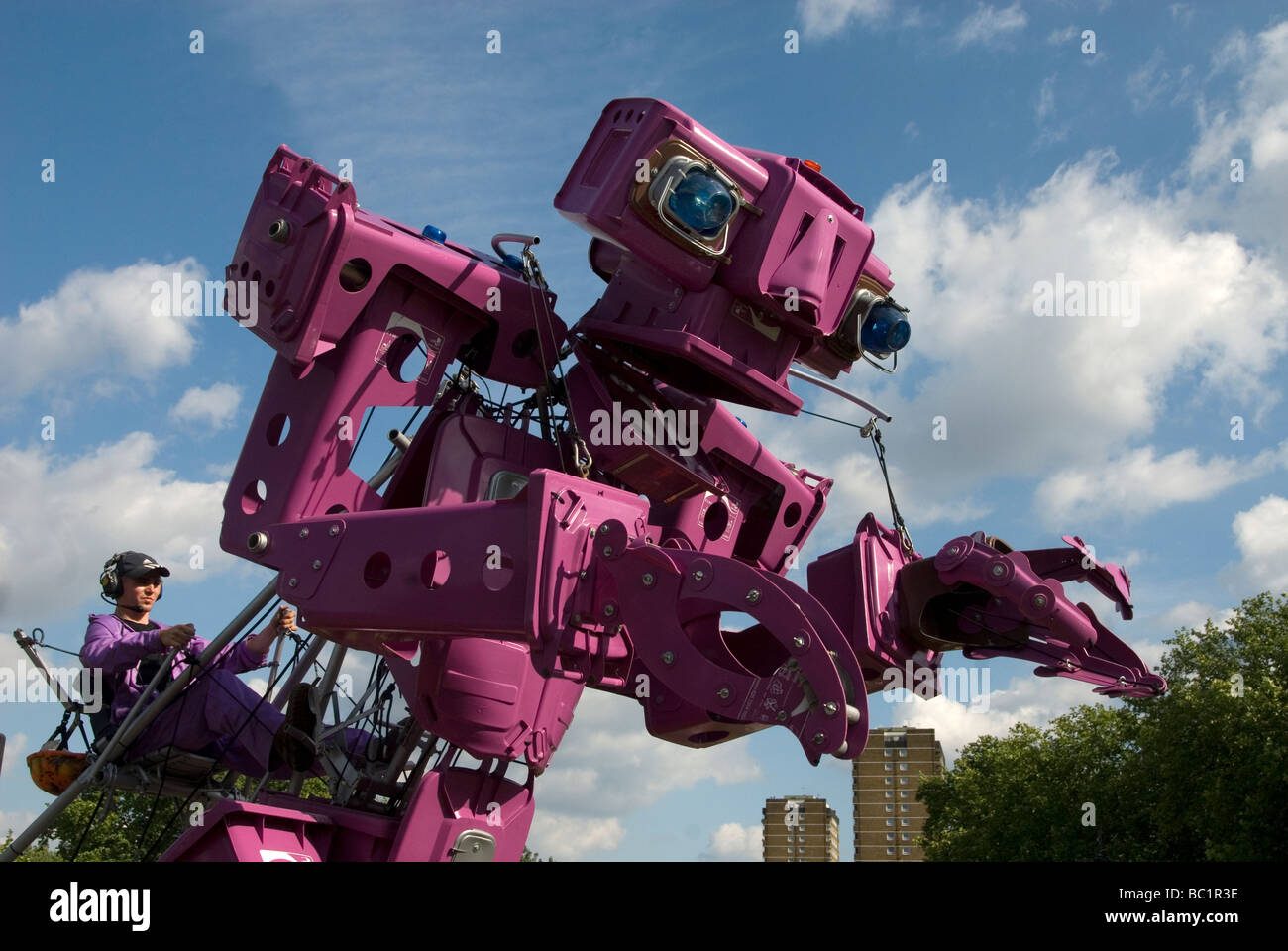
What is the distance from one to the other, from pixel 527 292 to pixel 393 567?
2.36 m

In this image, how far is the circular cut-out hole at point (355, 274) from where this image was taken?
821 cm

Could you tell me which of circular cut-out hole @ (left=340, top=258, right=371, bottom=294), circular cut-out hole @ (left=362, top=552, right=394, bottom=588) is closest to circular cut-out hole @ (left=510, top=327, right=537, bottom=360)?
circular cut-out hole @ (left=340, top=258, right=371, bottom=294)

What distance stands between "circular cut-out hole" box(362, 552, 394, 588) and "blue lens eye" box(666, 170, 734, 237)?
8.92ft

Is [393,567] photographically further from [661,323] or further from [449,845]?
[661,323]

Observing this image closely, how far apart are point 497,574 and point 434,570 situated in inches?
17.1

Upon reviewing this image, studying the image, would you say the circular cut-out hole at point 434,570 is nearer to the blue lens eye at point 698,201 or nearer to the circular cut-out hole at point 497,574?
the circular cut-out hole at point 497,574

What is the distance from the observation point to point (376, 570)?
24.8 ft

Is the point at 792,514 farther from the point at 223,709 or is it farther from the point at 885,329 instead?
the point at 223,709

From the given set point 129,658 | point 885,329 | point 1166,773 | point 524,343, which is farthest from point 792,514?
point 1166,773

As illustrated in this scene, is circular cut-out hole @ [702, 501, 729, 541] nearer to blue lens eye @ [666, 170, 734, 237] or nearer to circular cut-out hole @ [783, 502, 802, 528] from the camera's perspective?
circular cut-out hole @ [783, 502, 802, 528]

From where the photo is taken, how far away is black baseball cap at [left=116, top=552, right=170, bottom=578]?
30.9ft

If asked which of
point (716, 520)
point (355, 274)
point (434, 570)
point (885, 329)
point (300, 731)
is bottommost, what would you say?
point (300, 731)

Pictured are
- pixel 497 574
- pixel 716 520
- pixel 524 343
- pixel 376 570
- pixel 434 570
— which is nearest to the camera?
pixel 497 574

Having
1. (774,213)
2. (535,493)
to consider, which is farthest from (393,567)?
(774,213)
